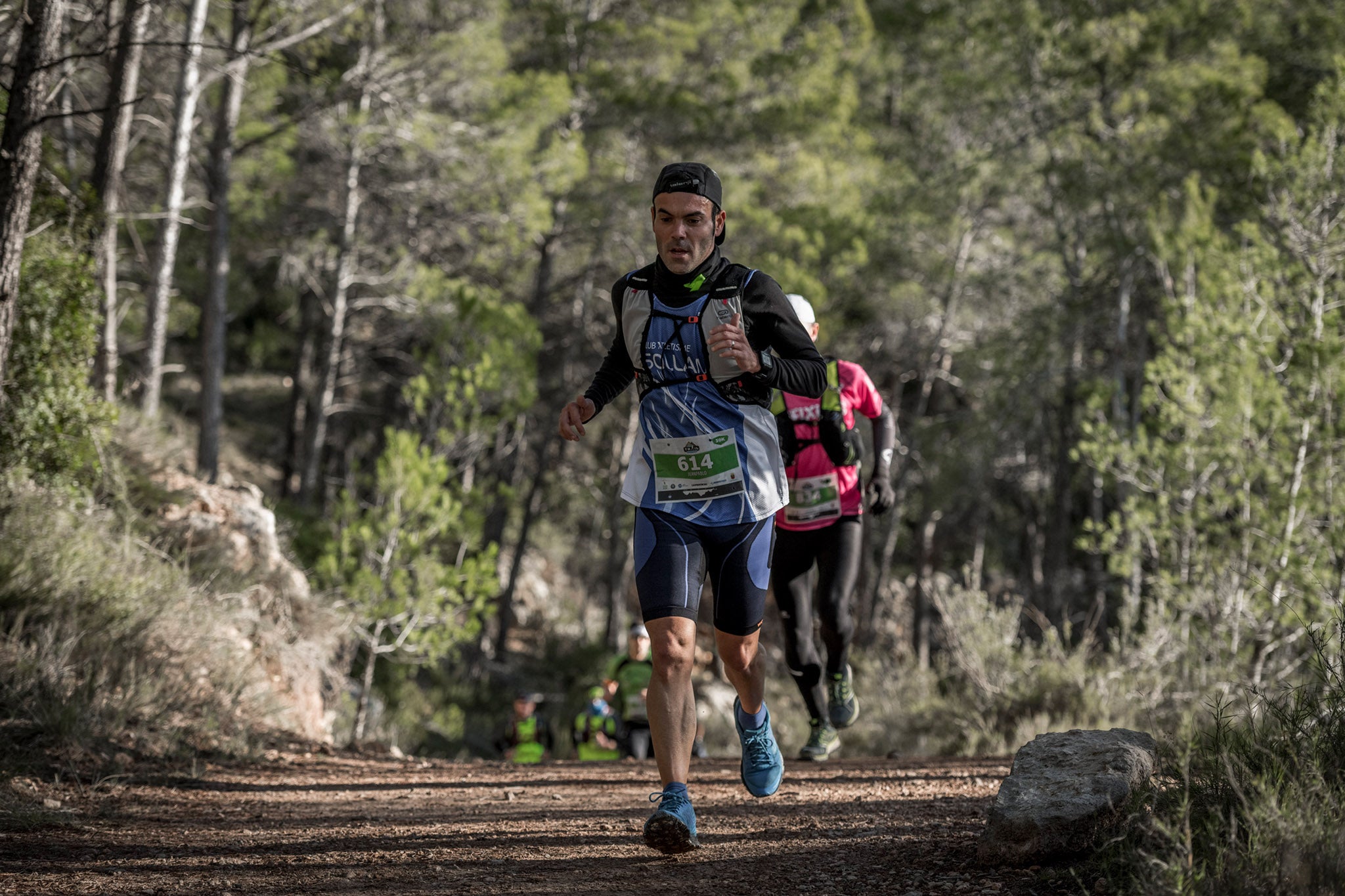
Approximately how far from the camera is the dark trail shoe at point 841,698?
5234mm

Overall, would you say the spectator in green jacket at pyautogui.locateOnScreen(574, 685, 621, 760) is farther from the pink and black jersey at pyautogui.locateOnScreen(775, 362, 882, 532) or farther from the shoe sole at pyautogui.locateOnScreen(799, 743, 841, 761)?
the pink and black jersey at pyautogui.locateOnScreen(775, 362, 882, 532)

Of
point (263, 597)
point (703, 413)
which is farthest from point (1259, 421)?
point (263, 597)

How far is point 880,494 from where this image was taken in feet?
16.4

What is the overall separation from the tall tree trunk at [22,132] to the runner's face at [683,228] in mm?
3203

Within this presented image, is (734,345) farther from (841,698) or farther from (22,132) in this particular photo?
(22,132)

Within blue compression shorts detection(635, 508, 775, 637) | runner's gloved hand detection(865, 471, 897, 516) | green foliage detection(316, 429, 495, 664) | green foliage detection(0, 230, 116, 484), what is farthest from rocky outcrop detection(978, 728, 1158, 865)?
green foliage detection(316, 429, 495, 664)

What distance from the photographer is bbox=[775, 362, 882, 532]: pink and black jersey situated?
4.97 m

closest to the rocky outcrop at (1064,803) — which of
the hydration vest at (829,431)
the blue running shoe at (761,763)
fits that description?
the blue running shoe at (761,763)

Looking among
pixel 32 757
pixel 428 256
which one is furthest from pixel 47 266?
pixel 428 256

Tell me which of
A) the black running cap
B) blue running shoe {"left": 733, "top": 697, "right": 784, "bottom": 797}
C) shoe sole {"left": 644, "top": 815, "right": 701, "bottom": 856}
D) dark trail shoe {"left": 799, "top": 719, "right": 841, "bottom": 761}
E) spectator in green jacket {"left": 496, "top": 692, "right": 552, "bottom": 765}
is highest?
the black running cap

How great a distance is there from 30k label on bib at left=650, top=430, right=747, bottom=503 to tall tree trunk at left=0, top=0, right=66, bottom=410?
345 cm

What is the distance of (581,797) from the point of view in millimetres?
4383

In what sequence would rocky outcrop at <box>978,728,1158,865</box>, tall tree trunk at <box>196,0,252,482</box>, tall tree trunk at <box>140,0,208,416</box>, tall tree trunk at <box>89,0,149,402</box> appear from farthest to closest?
tall tree trunk at <box>196,0,252,482</box>, tall tree trunk at <box>140,0,208,416</box>, tall tree trunk at <box>89,0,149,402</box>, rocky outcrop at <box>978,728,1158,865</box>

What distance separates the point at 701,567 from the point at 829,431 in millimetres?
1918
